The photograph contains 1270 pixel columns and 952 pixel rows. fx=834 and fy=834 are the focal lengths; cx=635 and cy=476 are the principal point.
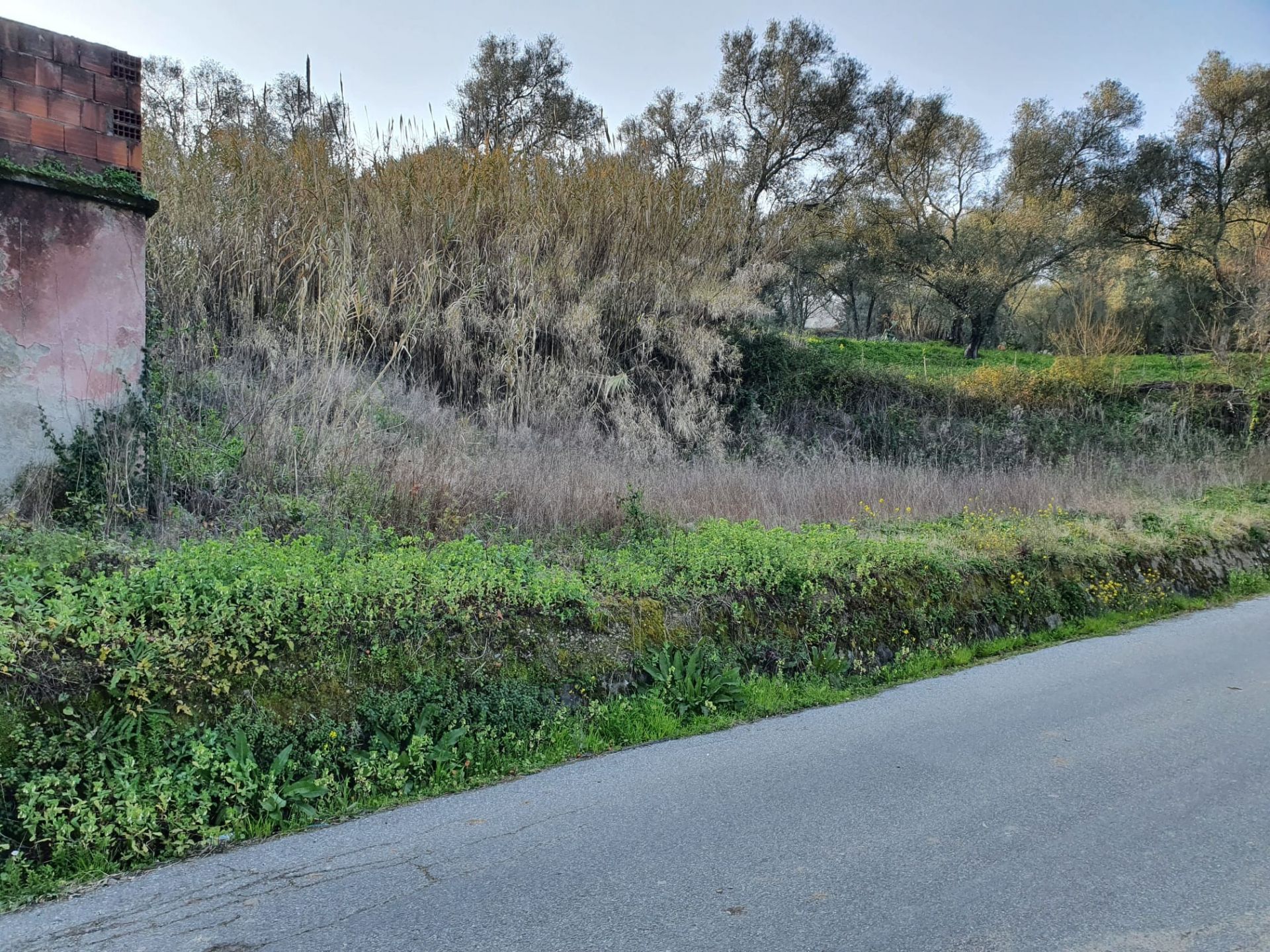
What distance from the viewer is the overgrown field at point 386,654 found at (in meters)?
3.89

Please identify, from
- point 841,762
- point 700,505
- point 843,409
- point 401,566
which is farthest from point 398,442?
point 843,409

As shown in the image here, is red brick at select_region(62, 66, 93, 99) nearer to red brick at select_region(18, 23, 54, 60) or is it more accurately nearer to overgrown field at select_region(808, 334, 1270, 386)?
red brick at select_region(18, 23, 54, 60)

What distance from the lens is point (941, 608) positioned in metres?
7.49

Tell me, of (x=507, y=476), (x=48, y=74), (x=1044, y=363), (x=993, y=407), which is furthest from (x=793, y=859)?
(x=1044, y=363)

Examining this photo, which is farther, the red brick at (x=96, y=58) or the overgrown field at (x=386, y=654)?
the red brick at (x=96, y=58)

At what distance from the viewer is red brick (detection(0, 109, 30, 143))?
22.8ft

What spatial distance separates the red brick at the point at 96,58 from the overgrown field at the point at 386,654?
13.7 feet

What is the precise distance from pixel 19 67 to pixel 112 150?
33.7 inches

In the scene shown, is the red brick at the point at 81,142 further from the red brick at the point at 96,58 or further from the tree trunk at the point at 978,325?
the tree trunk at the point at 978,325

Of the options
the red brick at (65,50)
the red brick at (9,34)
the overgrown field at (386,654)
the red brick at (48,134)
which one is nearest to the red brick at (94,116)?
the red brick at (48,134)

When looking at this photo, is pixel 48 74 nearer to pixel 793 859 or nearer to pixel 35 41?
pixel 35 41

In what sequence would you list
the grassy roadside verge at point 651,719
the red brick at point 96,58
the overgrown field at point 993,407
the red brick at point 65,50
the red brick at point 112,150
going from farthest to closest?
the overgrown field at point 993,407 → the red brick at point 112,150 → the red brick at point 96,58 → the red brick at point 65,50 → the grassy roadside verge at point 651,719

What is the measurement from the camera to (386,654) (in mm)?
4895

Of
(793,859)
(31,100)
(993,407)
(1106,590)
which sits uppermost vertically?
(31,100)
